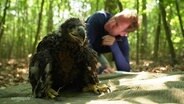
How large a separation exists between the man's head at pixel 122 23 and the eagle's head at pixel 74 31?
237 centimetres

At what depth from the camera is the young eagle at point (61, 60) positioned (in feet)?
11.8

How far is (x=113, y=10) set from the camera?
1149cm

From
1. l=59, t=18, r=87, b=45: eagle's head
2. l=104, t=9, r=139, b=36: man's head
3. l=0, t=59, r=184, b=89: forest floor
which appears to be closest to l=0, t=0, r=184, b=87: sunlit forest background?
l=0, t=59, r=184, b=89: forest floor

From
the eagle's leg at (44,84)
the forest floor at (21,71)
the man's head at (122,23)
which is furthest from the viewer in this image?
the forest floor at (21,71)

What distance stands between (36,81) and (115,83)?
4.07ft

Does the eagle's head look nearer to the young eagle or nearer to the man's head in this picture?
the young eagle

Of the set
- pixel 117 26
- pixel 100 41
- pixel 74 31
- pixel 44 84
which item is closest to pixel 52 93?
pixel 44 84

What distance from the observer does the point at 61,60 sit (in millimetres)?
3709

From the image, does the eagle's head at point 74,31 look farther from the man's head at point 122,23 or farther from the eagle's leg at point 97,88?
the man's head at point 122,23

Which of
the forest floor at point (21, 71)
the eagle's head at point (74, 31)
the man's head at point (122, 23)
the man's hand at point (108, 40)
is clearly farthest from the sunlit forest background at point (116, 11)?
the man's hand at point (108, 40)

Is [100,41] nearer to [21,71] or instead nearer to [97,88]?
[97,88]

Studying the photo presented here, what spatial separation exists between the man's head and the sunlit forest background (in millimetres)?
381

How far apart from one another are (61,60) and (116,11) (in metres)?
7.79

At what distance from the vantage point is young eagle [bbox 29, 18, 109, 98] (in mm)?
3607
